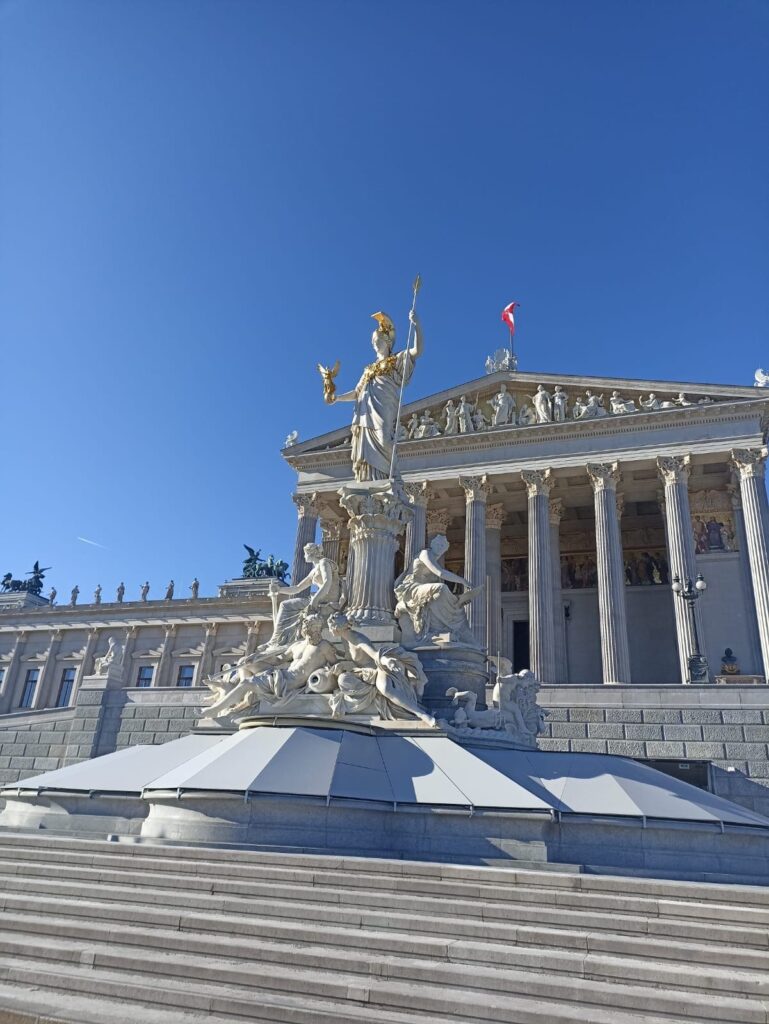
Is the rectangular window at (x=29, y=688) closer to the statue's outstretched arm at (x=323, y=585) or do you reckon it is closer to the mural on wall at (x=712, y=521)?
the mural on wall at (x=712, y=521)

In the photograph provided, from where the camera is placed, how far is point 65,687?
5141 cm

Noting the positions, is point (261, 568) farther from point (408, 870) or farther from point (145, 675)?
point (408, 870)

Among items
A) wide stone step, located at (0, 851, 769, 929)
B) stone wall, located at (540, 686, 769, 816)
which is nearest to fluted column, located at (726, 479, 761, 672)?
stone wall, located at (540, 686, 769, 816)

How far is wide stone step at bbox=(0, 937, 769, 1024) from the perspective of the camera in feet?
17.0

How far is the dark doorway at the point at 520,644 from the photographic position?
41531 mm

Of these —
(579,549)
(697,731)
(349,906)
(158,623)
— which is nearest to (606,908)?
(349,906)

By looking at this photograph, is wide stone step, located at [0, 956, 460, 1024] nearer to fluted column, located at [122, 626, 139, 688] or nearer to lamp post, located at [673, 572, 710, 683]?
lamp post, located at [673, 572, 710, 683]

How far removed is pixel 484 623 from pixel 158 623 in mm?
25518

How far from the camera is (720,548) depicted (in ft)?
124

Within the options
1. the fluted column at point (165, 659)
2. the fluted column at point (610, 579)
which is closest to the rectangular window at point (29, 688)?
the fluted column at point (165, 659)

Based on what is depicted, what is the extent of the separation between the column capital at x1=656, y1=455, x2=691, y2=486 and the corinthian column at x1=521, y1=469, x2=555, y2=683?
5079 millimetres

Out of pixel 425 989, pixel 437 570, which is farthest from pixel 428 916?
pixel 437 570

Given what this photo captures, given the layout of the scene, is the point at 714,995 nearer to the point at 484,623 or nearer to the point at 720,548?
the point at 484,623

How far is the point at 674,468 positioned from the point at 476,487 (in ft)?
30.2
